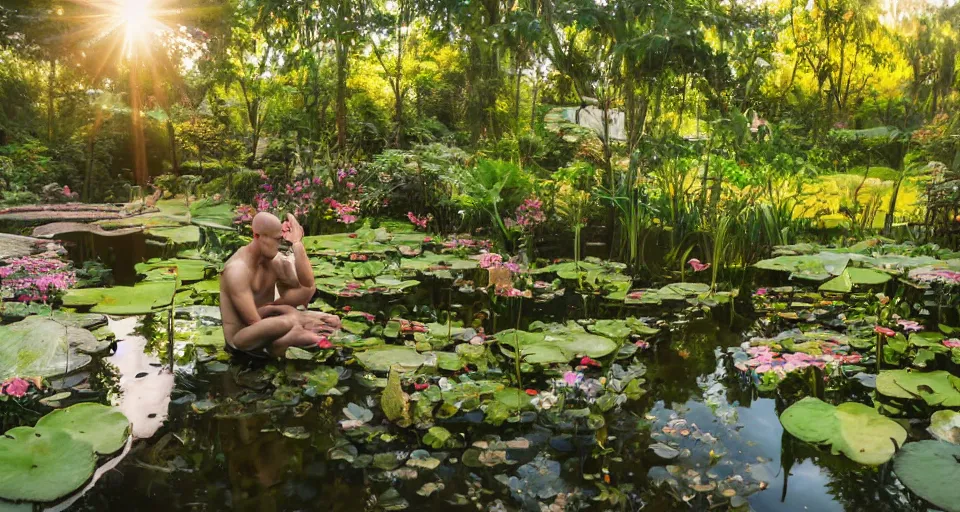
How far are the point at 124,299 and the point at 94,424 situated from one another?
1.68 meters

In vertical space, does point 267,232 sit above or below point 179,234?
above

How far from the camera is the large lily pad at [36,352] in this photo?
6.81 feet

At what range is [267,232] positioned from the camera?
8.39 feet

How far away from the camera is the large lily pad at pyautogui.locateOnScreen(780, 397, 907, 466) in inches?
71.9

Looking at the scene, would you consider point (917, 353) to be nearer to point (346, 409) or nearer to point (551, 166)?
point (346, 409)

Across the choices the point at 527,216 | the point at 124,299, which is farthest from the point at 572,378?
the point at 527,216

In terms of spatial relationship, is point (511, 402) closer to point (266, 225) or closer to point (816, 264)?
point (266, 225)

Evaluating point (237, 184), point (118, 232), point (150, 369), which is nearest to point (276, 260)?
point (150, 369)

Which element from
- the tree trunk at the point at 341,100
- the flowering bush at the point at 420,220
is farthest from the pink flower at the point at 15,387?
the tree trunk at the point at 341,100

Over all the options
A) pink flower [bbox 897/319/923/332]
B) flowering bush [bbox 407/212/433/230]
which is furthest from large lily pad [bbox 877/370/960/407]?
flowering bush [bbox 407/212/433/230]

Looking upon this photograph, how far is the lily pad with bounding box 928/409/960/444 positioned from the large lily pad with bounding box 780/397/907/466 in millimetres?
125

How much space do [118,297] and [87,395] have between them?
1.33 m

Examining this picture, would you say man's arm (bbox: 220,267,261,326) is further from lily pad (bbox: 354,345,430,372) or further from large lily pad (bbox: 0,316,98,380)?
large lily pad (bbox: 0,316,98,380)

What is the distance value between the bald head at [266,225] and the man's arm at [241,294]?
0.60 feet
